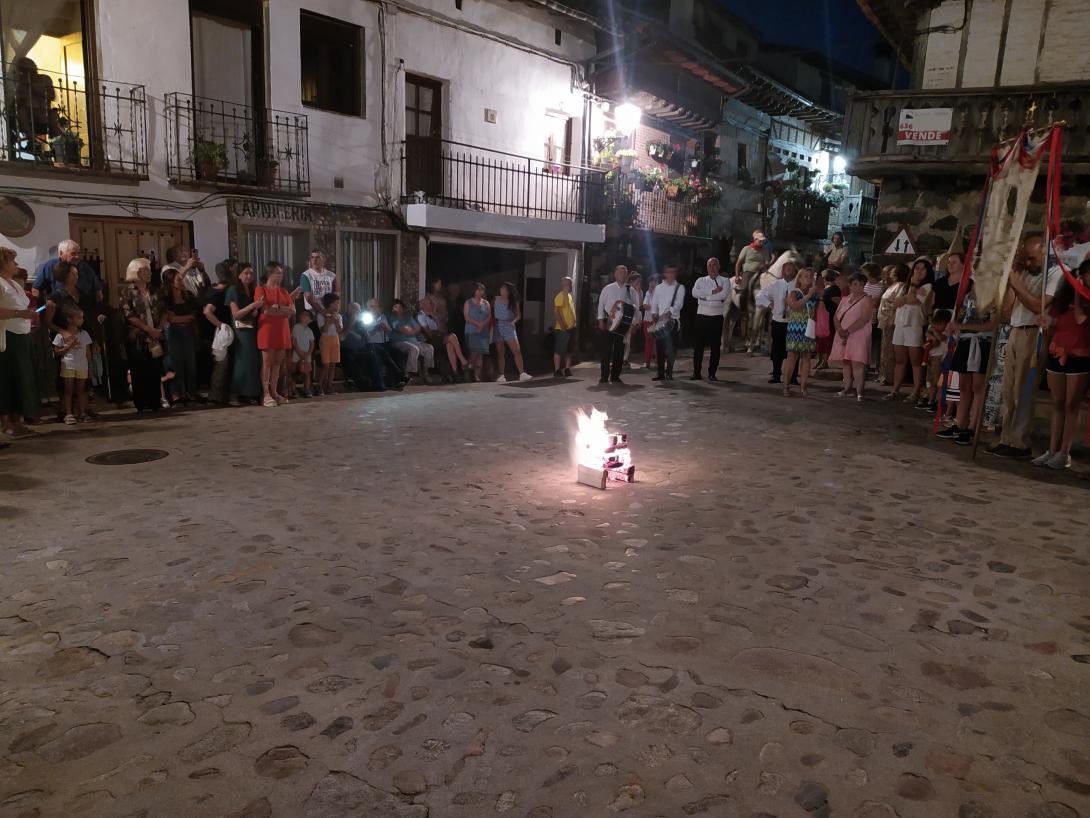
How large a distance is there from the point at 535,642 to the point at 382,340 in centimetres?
947

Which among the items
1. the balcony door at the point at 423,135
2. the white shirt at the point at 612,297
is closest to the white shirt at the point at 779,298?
the white shirt at the point at 612,297

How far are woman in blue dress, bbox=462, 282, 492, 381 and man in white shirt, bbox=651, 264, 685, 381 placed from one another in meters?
3.08

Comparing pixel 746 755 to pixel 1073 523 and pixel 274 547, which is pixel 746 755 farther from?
pixel 1073 523

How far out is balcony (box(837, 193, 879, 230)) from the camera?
128 feet

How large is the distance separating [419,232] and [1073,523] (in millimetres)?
12781

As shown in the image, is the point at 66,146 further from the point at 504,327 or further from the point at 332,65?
the point at 504,327

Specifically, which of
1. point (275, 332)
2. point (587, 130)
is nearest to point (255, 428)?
point (275, 332)

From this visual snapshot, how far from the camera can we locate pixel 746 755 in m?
2.95

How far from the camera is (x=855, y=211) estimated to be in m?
39.2

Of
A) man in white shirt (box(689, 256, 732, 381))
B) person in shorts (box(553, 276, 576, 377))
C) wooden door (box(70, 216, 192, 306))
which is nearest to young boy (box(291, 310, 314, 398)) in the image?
wooden door (box(70, 216, 192, 306))

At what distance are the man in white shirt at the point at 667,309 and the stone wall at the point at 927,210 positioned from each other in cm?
529

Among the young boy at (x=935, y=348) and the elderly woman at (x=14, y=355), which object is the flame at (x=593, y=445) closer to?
the young boy at (x=935, y=348)

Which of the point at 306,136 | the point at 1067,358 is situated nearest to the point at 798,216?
the point at 306,136

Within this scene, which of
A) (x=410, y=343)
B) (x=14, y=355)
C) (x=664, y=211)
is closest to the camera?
(x=14, y=355)
